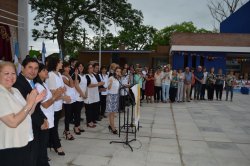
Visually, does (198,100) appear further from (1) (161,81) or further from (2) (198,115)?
(2) (198,115)

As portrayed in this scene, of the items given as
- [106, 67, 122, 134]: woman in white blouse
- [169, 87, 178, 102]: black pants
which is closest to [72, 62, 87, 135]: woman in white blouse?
[106, 67, 122, 134]: woman in white blouse

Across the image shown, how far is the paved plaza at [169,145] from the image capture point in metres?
5.40

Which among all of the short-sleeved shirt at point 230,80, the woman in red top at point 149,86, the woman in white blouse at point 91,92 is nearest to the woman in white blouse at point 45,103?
the woman in white blouse at point 91,92

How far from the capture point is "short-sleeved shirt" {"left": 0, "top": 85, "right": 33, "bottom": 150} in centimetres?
273

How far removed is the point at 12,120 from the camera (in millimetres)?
2707

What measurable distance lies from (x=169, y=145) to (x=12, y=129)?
4347 mm

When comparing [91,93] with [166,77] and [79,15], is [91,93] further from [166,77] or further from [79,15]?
[79,15]

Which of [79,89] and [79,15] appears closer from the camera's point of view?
[79,89]

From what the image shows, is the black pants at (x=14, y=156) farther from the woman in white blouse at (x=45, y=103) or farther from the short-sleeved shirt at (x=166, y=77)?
the short-sleeved shirt at (x=166, y=77)

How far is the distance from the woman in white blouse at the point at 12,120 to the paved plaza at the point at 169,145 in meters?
2.18

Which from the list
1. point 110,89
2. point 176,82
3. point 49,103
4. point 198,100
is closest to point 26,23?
point 110,89

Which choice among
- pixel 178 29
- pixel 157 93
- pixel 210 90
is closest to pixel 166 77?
pixel 157 93

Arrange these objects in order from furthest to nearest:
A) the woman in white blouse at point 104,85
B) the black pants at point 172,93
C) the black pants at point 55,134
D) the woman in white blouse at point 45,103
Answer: the black pants at point 172,93 < the woman in white blouse at point 104,85 < the black pants at point 55,134 < the woman in white blouse at point 45,103

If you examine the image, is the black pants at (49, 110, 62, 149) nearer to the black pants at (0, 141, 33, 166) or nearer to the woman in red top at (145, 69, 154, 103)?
the black pants at (0, 141, 33, 166)
